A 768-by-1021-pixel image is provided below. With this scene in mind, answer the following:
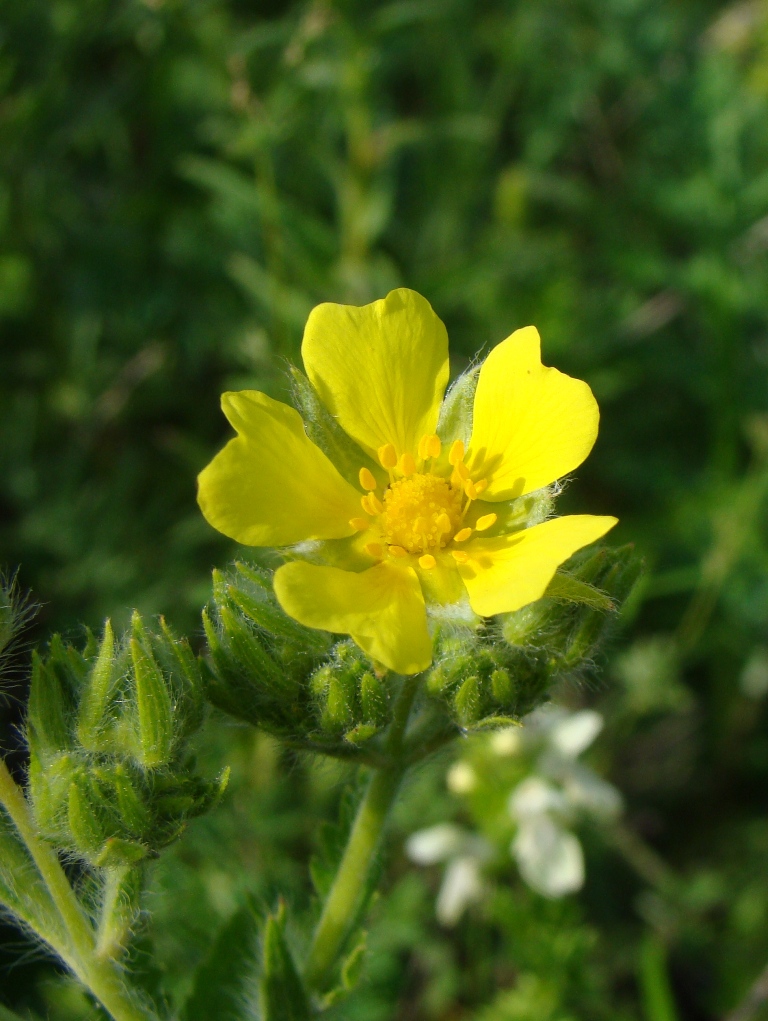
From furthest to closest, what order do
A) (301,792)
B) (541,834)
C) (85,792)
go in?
(301,792)
(541,834)
(85,792)

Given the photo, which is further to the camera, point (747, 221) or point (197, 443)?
point (747, 221)

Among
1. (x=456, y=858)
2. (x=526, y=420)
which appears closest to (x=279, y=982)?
(x=526, y=420)

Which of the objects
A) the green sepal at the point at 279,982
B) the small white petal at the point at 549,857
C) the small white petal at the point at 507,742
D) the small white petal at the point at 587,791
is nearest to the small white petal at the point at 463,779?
the small white petal at the point at 507,742

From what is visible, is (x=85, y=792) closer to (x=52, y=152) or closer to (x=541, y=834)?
(x=541, y=834)

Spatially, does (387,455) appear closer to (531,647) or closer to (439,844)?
(531,647)

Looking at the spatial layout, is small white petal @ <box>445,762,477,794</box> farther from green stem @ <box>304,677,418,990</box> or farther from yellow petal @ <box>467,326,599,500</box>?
yellow petal @ <box>467,326,599,500</box>

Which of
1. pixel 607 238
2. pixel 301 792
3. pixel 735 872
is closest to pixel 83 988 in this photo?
pixel 301 792

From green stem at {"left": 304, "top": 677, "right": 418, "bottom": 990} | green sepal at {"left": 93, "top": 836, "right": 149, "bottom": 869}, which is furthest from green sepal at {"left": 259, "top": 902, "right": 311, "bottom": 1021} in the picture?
green sepal at {"left": 93, "top": 836, "right": 149, "bottom": 869}
